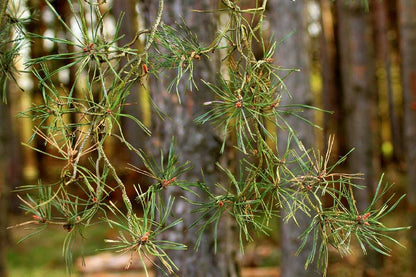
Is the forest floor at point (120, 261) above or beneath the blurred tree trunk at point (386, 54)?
beneath

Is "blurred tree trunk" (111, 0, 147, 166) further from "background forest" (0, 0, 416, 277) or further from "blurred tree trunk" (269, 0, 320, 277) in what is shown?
"blurred tree trunk" (269, 0, 320, 277)

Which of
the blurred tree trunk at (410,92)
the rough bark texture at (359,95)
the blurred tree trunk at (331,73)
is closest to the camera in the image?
the blurred tree trunk at (410,92)

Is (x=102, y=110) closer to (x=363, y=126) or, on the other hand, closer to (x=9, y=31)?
(x=9, y=31)

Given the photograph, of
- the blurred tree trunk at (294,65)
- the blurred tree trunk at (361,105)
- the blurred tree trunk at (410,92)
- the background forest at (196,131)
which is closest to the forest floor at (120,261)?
the background forest at (196,131)

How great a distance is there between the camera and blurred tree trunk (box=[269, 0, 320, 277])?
14.2 feet

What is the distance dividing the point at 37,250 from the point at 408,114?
6.19m

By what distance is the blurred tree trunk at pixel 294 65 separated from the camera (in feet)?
14.2

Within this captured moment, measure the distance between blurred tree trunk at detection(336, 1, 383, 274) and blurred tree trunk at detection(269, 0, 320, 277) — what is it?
208 centimetres

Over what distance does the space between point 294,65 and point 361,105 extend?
91.7 inches

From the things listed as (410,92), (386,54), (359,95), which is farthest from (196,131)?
(386,54)

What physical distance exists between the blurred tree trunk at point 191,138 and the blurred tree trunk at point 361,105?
13.0 ft

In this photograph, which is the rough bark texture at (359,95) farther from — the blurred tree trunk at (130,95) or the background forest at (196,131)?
the blurred tree trunk at (130,95)

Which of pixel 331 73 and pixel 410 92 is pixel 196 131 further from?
pixel 331 73

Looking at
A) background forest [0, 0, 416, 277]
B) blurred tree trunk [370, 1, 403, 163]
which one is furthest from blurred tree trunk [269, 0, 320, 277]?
blurred tree trunk [370, 1, 403, 163]
